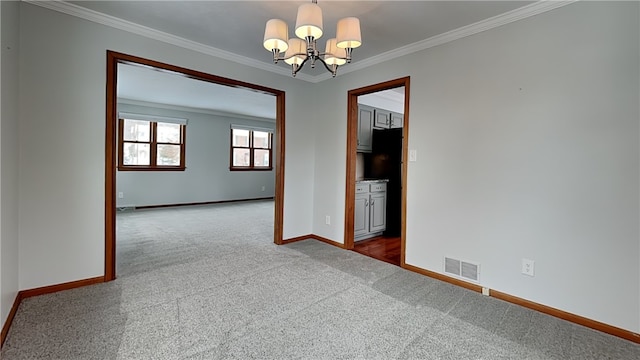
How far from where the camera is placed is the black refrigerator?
183 inches

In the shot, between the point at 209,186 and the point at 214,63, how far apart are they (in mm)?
4841

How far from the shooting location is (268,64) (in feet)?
12.0

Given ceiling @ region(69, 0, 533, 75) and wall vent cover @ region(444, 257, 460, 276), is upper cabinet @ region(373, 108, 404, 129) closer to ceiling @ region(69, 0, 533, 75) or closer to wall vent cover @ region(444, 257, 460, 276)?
ceiling @ region(69, 0, 533, 75)

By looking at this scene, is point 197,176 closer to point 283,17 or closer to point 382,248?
point 382,248

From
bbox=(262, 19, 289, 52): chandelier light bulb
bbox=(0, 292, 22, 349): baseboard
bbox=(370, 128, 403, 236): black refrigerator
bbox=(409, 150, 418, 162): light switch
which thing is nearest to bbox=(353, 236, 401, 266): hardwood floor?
bbox=(370, 128, 403, 236): black refrigerator

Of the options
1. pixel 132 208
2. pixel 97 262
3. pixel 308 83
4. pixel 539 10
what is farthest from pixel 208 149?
pixel 539 10

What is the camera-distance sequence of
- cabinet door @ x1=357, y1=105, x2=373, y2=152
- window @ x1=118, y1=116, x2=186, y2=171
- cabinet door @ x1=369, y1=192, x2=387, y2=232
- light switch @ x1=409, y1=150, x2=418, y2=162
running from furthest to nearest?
window @ x1=118, y1=116, x2=186, y2=171 < cabinet door @ x1=357, y1=105, x2=373, y2=152 < cabinet door @ x1=369, y1=192, x2=387, y2=232 < light switch @ x1=409, y1=150, x2=418, y2=162

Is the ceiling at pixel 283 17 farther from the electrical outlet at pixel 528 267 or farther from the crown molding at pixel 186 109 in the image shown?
the crown molding at pixel 186 109

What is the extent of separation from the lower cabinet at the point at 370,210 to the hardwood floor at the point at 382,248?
13 centimetres

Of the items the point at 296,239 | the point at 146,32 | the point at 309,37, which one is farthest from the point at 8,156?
the point at 296,239

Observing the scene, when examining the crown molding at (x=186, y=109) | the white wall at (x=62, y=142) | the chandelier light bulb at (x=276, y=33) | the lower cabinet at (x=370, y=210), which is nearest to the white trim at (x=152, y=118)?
the crown molding at (x=186, y=109)

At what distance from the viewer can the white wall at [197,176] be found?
6488 mm

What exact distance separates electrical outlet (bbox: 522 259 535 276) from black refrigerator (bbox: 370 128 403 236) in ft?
7.72

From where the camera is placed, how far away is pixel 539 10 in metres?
2.21
